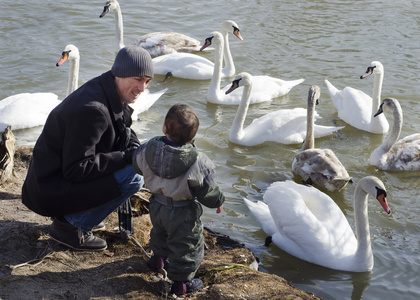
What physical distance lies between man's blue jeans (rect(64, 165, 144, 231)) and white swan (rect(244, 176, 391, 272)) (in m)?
2.16

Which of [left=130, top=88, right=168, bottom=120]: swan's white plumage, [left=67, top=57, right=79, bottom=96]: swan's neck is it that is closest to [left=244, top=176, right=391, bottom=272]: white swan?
[left=67, top=57, right=79, bottom=96]: swan's neck

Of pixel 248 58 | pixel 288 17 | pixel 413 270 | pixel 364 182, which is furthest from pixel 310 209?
pixel 288 17

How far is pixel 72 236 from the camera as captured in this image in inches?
192

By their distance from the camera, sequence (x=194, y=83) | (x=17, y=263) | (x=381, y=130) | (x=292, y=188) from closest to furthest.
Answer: (x=17, y=263), (x=292, y=188), (x=381, y=130), (x=194, y=83)

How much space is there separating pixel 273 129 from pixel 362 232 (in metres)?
3.46

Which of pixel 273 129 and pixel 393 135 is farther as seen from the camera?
pixel 273 129

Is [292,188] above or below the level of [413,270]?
above

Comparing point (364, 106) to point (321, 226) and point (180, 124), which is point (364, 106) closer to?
point (321, 226)

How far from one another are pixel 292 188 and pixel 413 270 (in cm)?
150

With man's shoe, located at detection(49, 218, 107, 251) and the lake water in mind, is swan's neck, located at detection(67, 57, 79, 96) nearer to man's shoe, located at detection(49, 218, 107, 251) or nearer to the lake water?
the lake water

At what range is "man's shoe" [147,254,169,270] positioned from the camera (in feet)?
16.0

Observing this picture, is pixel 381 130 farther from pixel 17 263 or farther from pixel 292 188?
pixel 17 263

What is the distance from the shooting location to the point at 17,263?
185 inches

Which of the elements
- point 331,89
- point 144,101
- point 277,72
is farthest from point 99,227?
point 277,72
